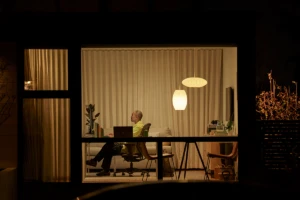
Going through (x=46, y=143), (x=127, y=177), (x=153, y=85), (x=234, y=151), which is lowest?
(x=127, y=177)

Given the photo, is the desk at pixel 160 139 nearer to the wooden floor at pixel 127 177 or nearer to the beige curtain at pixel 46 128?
the beige curtain at pixel 46 128

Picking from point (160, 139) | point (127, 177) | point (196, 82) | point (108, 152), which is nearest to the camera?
point (160, 139)

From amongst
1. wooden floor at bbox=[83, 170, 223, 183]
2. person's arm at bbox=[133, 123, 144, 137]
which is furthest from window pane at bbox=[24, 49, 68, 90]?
wooden floor at bbox=[83, 170, 223, 183]

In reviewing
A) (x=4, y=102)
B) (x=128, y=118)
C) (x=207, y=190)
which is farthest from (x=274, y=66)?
(x=207, y=190)

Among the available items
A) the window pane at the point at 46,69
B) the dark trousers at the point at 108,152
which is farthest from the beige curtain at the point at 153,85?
the window pane at the point at 46,69

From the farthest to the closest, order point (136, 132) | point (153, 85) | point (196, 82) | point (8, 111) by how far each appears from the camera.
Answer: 1. point (153, 85)
2. point (196, 82)
3. point (136, 132)
4. point (8, 111)

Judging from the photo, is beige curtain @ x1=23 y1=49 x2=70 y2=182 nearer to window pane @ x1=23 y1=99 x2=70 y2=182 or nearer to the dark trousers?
window pane @ x1=23 y1=99 x2=70 y2=182

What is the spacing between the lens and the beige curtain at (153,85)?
10.7m

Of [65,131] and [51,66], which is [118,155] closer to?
[65,131]

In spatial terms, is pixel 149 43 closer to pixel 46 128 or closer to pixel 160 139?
pixel 160 139

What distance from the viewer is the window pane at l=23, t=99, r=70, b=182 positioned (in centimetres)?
657

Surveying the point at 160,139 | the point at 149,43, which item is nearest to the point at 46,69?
the point at 149,43

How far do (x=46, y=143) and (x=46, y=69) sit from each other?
3.59 feet

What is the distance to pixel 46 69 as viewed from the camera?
652 cm
